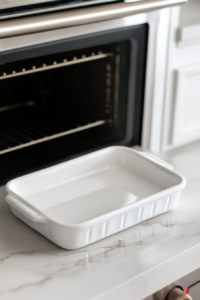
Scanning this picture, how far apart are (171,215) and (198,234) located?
0.32 feet

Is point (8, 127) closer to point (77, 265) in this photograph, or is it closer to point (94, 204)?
point (94, 204)

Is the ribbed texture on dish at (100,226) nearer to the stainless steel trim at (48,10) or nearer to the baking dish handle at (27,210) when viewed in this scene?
the baking dish handle at (27,210)

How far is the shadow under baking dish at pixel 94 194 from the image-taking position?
105cm

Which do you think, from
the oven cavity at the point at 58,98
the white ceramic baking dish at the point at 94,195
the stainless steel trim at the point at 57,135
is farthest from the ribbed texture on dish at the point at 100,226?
the oven cavity at the point at 58,98

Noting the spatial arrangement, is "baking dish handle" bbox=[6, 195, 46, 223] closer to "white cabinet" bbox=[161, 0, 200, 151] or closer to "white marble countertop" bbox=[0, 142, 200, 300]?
"white marble countertop" bbox=[0, 142, 200, 300]

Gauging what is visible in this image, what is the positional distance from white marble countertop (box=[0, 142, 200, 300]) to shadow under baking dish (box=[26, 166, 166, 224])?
8 centimetres

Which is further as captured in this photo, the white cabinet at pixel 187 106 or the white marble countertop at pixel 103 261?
the white cabinet at pixel 187 106

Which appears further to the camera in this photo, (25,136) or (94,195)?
(25,136)

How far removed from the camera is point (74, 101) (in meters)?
1.49

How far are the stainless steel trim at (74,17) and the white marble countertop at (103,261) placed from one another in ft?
1.47

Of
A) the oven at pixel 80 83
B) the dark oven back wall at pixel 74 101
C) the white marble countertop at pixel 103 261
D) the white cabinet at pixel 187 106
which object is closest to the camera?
the white marble countertop at pixel 103 261

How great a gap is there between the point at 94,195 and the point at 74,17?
1.46 ft

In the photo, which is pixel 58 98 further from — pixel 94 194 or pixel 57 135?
pixel 94 194

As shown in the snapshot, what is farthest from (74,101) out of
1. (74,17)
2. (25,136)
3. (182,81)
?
(74,17)
